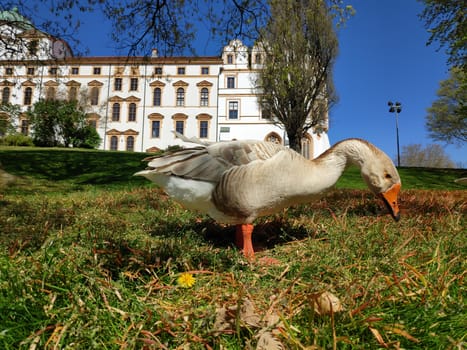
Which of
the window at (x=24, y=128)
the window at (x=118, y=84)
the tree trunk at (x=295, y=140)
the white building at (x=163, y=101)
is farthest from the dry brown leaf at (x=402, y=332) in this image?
the window at (x=118, y=84)

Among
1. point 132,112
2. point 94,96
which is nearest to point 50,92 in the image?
point 94,96

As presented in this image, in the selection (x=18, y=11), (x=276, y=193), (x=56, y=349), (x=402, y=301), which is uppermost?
(x=18, y=11)

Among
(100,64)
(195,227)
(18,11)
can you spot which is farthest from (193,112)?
(195,227)

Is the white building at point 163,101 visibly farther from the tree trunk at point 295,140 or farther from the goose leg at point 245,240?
the goose leg at point 245,240

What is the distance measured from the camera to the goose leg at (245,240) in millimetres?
2424

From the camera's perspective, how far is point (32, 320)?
1214 mm

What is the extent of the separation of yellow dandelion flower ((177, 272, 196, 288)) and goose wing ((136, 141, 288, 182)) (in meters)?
0.98

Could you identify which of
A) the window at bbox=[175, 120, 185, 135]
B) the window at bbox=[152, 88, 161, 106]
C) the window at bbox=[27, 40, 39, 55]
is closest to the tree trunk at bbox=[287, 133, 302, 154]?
the window at bbox=[27, 40, 39, 55]

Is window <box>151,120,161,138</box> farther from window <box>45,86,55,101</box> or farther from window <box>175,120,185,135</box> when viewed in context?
window <box>45,86,55,101</box>

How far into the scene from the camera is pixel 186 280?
164cm

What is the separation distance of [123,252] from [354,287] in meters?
1.47

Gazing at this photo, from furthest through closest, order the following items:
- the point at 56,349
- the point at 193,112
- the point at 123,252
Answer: the point at 193,112
the point at 123,252
the point at 56,349

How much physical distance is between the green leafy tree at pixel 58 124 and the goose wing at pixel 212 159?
38230mm

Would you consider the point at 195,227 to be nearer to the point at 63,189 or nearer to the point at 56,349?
the point at 56,349
